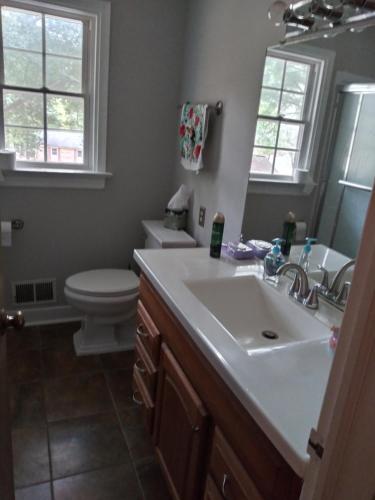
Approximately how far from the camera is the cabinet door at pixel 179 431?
45.0 inches

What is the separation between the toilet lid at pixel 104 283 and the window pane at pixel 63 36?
1.38 m

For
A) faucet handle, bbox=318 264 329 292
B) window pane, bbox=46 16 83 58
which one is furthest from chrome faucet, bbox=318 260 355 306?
window pane, bbox=46 16 83 58

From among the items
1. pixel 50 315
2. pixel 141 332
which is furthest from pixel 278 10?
pixel 50 315

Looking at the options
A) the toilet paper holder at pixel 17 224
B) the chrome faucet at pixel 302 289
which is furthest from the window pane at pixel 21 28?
the chrome faucet at pixel 302 289

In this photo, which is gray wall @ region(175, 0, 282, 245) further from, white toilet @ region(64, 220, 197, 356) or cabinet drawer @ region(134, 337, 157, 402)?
cabinet drawer @ region(134, 337, 157, 402)

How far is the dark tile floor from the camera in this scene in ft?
5.11

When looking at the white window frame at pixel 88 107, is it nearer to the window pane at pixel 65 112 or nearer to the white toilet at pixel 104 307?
the window pane at pixel 65 112

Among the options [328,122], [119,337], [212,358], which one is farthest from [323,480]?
[119,337]

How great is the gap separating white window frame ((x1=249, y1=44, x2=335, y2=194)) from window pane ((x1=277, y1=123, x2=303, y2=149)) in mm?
33

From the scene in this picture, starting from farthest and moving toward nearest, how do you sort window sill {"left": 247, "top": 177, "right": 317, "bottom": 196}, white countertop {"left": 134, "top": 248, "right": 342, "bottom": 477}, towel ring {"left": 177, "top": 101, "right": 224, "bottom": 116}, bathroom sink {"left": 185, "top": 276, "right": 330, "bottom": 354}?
towel ring {"left": 177, "top": 101, "right": 224, "bottom": 116} < window sill {"left": 247, "top": 177, "right": 317, "bottom": 196} < bathroom sink {"left": 185, "top": 276, "right": 330, "bottom": 354} < white countertop {"left": 134, "top": 248, "right": 342, "bottom": 477}

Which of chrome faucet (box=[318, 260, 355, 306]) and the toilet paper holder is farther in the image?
the toilet paper holder

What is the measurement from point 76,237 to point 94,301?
63 centimetres

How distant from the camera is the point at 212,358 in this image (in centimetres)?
102

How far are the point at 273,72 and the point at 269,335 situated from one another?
1098mm
